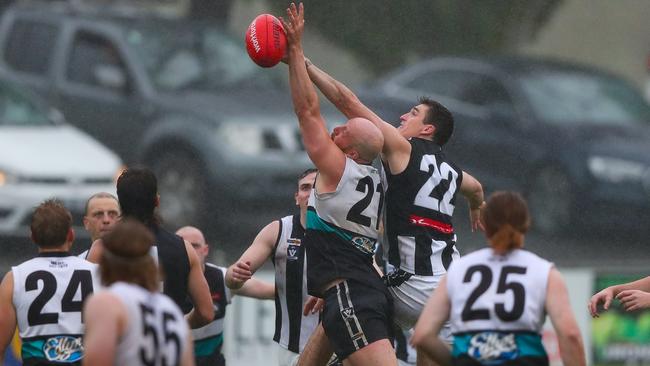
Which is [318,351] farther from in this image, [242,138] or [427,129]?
[242,138]

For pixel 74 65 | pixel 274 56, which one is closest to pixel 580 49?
pixel 74 65

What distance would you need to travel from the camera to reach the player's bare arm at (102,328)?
5.12 m

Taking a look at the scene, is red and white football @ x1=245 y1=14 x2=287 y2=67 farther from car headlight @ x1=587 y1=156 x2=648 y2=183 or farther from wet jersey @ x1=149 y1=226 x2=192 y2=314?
car headlight @ x1=587 y1=156 x2=648 y2=183

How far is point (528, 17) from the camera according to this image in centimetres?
1764

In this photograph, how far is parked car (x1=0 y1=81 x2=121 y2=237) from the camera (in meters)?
14.6

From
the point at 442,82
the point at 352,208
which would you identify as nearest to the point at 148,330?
the point at 352,208

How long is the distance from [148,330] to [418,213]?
2.76 metres

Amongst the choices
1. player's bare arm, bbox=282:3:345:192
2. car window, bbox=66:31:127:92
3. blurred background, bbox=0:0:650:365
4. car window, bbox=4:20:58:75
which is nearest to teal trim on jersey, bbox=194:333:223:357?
player's bare arm, bbox=282:3:345:192

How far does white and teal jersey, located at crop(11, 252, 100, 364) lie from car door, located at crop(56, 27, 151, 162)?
8708 mm

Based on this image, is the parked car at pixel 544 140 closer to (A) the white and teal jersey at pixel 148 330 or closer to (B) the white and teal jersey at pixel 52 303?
(B) the white and teal jersey at pixel 52 303

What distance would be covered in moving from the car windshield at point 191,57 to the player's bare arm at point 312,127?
811 centimetres

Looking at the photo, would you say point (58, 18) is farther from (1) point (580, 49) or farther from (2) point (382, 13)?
(1) point (580, 49)

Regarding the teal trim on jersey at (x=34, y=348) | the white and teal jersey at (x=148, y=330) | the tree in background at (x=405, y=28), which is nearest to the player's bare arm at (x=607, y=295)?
the white and teal jersey at (x=148, y=330)

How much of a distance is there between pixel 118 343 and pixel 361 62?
38.5 feet
